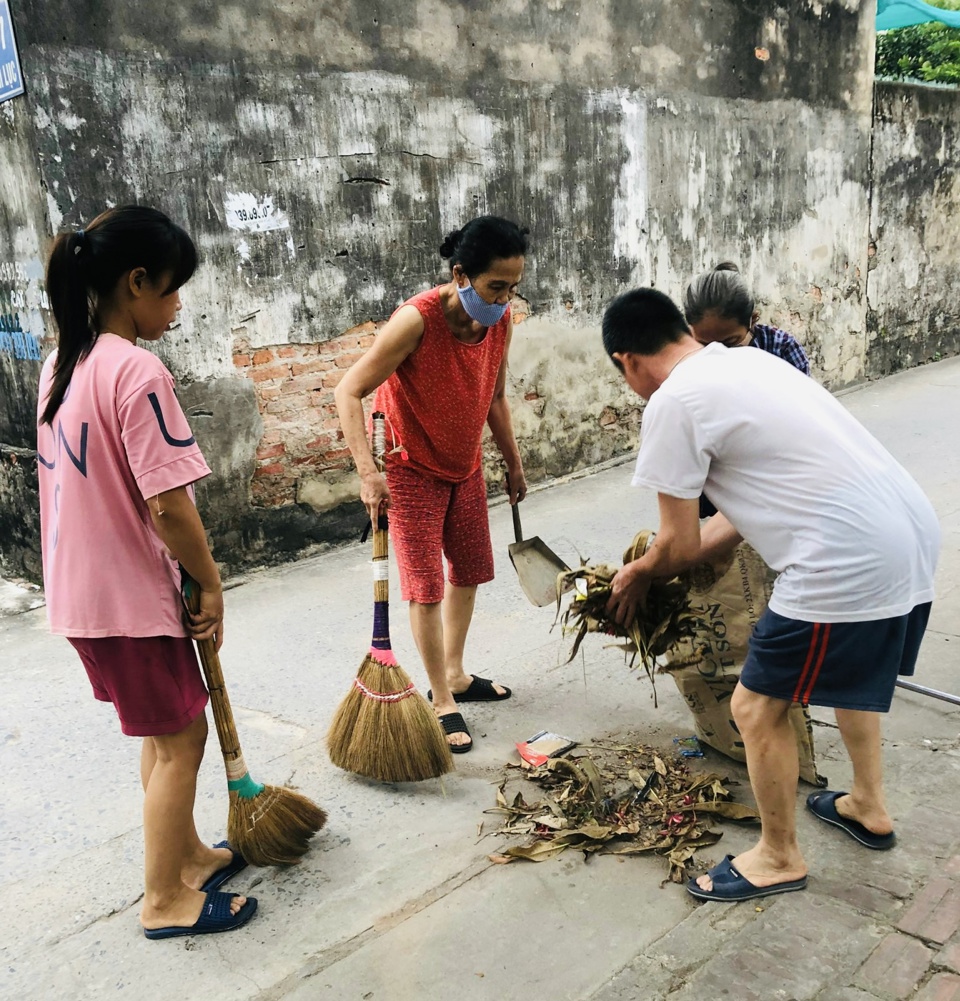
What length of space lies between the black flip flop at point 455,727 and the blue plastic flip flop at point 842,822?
1181 millimetres

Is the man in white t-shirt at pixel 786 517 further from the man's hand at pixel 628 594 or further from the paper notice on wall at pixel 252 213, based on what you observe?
the paper notice on wall at pixel 252 213

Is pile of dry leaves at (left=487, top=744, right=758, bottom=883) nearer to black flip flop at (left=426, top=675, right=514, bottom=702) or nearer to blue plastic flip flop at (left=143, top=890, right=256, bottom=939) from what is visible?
black flip flop at (left=426, top=675, right=514, bottom=702)

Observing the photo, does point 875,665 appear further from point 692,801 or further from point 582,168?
point 582,168

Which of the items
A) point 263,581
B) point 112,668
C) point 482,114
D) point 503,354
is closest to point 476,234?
point 503,354

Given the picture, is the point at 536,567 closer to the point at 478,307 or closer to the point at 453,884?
the point at 478,307

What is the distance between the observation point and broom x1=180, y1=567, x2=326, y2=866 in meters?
2.69

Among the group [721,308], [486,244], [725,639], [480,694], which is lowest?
[480,694]

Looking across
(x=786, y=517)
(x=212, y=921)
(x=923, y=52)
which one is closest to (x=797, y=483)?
(x=786, y=517)

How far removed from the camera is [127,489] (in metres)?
2.30

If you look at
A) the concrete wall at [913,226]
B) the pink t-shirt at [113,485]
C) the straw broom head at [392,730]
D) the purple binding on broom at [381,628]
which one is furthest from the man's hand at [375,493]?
the concrete wall at [913,226]

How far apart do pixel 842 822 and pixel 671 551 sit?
3.55ft

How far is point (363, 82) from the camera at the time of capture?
5781 millimetres

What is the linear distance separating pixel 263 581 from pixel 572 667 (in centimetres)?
208

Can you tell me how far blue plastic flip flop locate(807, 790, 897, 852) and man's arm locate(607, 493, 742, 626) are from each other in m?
0.83
